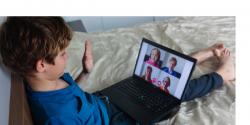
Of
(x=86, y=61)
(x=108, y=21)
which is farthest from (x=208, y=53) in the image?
(x=108, y=21)

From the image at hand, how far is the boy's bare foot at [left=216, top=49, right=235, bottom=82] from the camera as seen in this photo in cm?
115

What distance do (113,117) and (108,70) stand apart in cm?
35

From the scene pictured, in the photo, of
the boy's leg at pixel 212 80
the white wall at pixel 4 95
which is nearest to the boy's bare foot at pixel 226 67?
the boy's leg at pixel 212 80

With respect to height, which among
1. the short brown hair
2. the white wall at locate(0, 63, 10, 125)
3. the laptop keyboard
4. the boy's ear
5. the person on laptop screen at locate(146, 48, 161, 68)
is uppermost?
the short brown hair

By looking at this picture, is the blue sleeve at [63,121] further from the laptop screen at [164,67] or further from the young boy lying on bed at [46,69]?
the laptop screen at [164,67]

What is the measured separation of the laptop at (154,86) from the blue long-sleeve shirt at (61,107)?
185mm

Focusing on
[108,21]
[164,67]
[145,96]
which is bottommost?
[145,96]

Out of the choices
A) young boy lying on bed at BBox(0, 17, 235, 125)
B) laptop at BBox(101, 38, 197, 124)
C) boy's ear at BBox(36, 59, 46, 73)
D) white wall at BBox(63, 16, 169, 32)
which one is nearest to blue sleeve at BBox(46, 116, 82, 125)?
young boy lying on bed at BBox(0, 17, 235, 125)

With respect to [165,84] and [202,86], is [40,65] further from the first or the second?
[202,86]

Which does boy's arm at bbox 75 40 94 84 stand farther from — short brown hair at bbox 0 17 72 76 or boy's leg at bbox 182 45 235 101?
boy's leg at bbox 182 45 235 101

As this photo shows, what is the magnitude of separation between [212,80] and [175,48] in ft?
1.10

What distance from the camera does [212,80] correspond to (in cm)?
113

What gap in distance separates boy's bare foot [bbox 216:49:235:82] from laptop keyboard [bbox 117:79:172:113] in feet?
0.92
